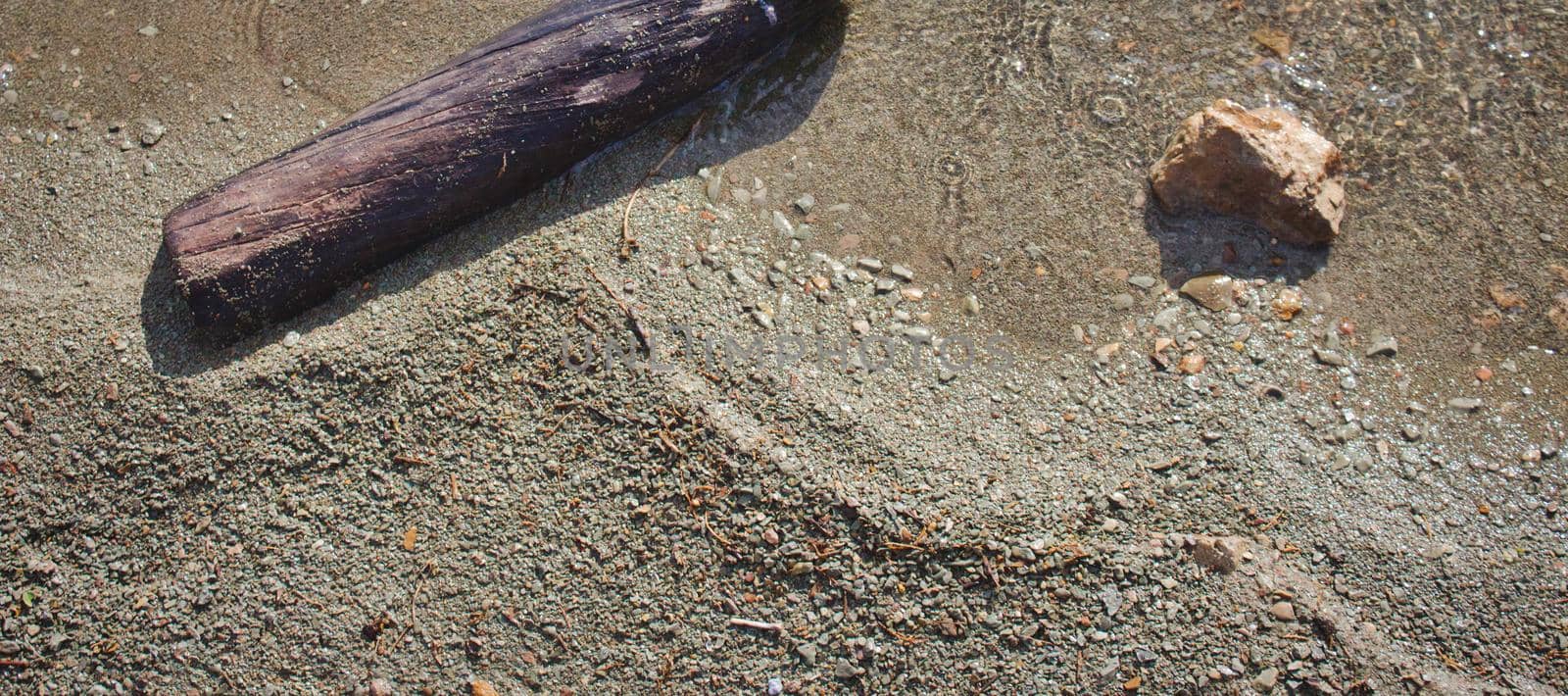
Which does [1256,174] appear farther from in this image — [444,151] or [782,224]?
[444,151]

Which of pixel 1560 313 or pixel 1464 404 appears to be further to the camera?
pixel 1560 313

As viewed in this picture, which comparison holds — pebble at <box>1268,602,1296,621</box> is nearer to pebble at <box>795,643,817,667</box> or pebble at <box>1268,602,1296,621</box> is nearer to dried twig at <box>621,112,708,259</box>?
pebble at <box>795,643,817,667</box>

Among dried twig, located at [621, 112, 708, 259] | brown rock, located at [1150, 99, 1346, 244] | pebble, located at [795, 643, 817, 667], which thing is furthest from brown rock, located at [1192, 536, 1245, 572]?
dried twig, located at [621, 112, 708, 259]

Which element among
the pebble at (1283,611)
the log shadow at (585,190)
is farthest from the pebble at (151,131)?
the pebble at (1283,611)

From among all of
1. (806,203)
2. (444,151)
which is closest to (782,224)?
(806,203)

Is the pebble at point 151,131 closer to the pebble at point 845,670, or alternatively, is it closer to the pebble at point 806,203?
the pebble at point 806,203

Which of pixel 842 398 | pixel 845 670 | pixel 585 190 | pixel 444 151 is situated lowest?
pixel 845 670
